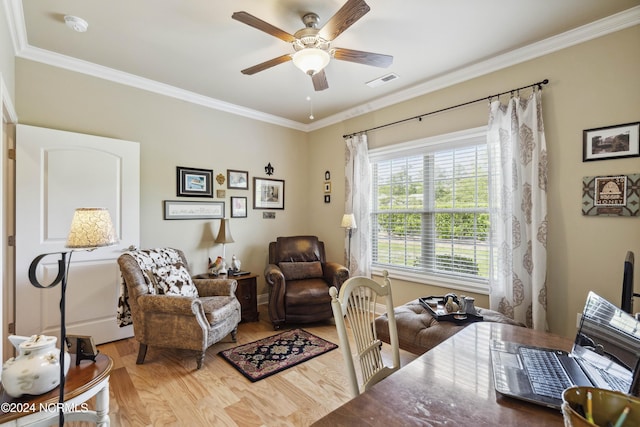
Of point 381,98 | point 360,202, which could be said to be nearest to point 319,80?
point 381,98

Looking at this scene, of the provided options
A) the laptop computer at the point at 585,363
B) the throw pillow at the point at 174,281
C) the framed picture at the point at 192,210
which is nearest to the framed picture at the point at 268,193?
the framed picture at the point at 192,210

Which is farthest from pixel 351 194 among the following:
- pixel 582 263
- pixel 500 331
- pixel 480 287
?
pixel 500 331

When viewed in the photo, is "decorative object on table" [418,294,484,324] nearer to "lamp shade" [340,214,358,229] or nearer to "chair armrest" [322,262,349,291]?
"chair armrest" [322,262,349,291]

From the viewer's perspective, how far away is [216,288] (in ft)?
10.2

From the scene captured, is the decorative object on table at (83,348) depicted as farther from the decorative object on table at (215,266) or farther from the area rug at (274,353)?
the decorative object on table at (215,266)

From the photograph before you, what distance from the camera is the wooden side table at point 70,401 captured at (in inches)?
48.0

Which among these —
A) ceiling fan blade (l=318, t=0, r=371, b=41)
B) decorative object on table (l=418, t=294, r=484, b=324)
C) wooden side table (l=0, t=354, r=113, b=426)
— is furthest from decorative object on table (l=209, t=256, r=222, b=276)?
ceiling fan blade (l=318, t=0, r=371, b=41)

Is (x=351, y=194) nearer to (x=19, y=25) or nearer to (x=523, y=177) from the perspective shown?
(x=523, y=177)

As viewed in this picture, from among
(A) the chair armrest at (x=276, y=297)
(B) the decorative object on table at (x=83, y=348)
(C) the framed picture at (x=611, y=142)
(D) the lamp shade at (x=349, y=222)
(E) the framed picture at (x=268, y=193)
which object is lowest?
(A) the chair armrest at (x=276, y=297)

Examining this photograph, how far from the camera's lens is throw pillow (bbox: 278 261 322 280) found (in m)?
3.84

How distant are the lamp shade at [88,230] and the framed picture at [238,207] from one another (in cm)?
250

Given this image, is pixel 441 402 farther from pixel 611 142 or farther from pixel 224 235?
pixel 224 235

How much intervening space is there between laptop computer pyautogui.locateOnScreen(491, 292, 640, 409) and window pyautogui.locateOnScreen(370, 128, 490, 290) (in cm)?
205

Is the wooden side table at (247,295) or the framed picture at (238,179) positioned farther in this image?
the framed picture at (238,179)
